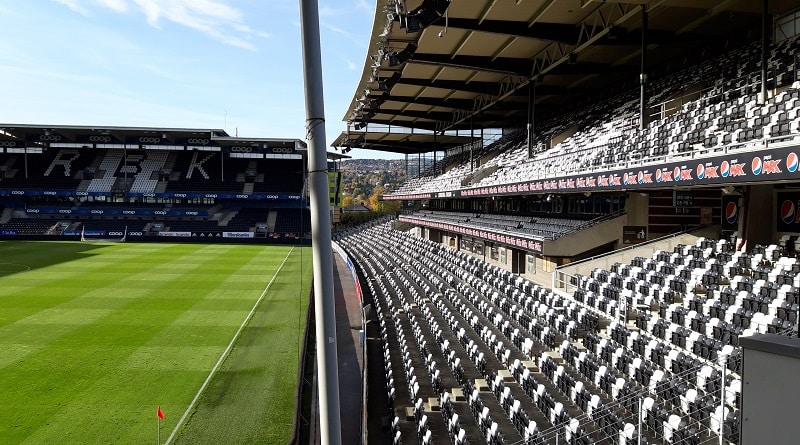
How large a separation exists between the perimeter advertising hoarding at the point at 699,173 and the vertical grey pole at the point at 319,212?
Result: 27.2ft

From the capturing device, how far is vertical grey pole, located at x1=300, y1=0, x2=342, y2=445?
244cm

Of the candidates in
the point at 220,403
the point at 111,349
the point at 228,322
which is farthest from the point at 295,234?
the point at 220,403

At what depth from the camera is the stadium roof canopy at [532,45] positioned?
17.0 meters

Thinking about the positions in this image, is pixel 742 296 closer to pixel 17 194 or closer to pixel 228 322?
pixel 228 322

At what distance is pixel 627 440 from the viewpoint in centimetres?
677

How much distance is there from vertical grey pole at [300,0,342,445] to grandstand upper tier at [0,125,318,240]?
49605mm

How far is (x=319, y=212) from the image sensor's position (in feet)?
8.09

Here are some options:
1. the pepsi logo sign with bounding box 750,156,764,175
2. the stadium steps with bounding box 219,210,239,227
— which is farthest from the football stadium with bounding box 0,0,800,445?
the stadium steps with bounding box 219,210,239,227

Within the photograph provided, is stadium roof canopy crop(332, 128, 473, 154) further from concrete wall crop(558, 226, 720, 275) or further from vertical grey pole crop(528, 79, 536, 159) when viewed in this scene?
concrete wall crop(558, 226, 720, 275)

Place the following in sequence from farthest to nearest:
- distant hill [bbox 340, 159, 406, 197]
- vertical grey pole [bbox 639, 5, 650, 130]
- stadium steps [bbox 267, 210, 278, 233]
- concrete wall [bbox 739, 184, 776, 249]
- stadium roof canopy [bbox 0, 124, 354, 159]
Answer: distant hill [bbox 340, 159, 406, 197] → stadium steps [bbox 267, 210, 278, 233] → stadium roof canopy [bbox 0, 124, 354, 159] → vertical grey pole [bbox 639, 5, 650, 130] → concrete wall [bbox 739, 184, 776, 249]

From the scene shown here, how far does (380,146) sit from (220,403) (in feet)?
144

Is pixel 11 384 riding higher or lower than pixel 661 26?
lower

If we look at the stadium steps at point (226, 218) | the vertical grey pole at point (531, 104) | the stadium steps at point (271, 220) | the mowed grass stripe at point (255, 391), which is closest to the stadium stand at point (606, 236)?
the vertical grey pole at point (531, 104)

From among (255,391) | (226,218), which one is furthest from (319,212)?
(226,218)
